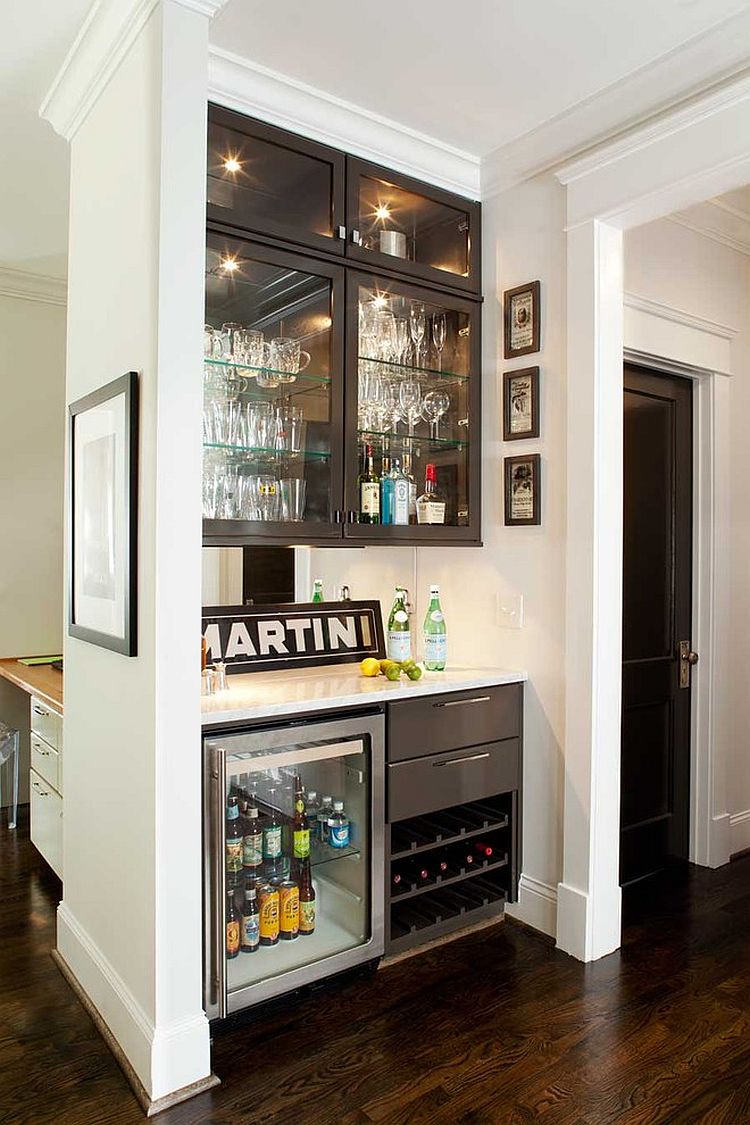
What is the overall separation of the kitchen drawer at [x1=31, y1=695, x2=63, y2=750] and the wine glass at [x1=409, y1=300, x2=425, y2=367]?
1.95 meters

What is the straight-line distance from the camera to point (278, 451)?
266cm

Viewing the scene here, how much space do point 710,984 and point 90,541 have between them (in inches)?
94.6

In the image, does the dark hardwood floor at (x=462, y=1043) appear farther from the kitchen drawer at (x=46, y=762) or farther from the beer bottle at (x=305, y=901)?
the kitchen drawer at (x=46, y=762)

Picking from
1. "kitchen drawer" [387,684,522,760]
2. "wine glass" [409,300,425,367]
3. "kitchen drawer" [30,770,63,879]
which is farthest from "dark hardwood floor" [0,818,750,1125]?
"wine glass" [409,300,425,367]

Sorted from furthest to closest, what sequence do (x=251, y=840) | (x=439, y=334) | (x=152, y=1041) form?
(x=439, y=334) → (x=251, y=840) → (x=152, y=1041)

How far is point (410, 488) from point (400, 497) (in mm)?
77

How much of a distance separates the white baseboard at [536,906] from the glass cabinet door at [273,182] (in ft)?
7.72

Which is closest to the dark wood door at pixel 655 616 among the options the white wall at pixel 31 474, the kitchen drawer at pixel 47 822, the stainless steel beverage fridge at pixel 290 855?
the stainless steel beverage fridge at pixel 290 855

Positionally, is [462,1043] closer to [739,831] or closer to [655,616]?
[655,616]

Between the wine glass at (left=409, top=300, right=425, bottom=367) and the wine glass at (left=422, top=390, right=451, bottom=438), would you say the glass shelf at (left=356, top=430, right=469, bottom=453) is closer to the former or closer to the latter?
the wine glass at (left=422, top=390, right=451, bottom=438)

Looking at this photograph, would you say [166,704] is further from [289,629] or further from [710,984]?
[710,984]

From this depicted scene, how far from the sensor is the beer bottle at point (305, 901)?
250cm

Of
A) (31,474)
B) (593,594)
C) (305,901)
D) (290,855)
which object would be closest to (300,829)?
(290,855)

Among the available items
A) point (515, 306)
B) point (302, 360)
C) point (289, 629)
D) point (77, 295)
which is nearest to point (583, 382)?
point (515, 306)
